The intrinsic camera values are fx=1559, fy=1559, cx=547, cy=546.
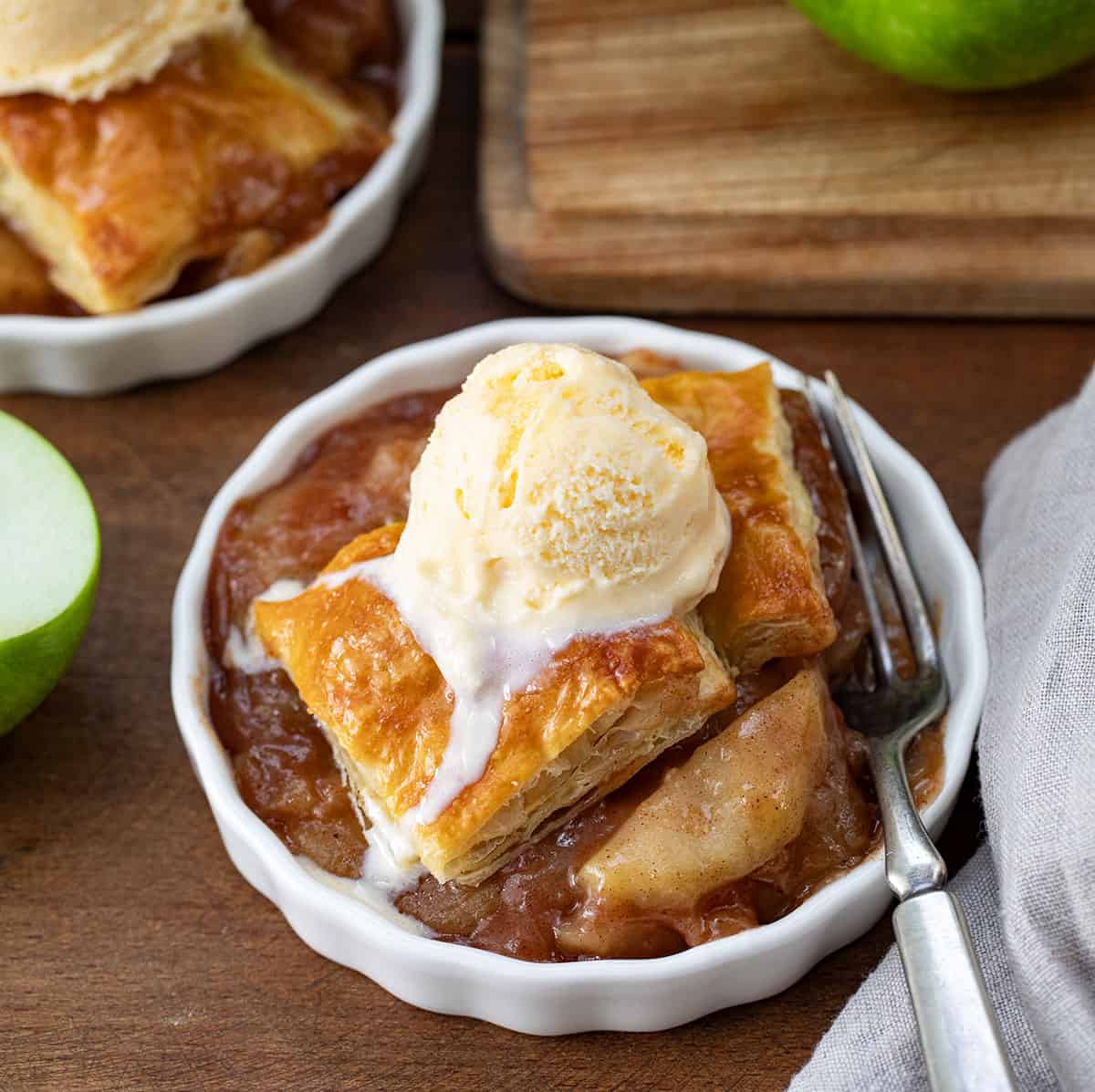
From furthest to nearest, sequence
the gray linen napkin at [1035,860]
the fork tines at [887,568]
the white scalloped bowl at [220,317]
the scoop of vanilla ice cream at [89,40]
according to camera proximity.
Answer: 1. the white scalloped bowl at [220,317]
2. the scoop of vanilla ice cream at [89,40]
3. the fork tines at [887,568]
4. the gray linen napkin at [1035,860]

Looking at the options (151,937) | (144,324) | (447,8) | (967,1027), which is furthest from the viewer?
(447,8)

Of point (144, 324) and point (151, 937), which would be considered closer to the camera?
point (151, 937)

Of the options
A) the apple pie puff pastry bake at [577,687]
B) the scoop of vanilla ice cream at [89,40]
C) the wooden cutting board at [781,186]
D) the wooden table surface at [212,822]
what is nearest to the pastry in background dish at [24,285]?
the wooden table surface at [212,822]

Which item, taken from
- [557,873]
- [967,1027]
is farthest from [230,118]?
[967,1027]

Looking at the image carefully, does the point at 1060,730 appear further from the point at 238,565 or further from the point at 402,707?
the point at 238,565

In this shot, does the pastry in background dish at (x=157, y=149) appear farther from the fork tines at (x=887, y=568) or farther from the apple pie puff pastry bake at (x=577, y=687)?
the fork tines at (x=887, y=568)

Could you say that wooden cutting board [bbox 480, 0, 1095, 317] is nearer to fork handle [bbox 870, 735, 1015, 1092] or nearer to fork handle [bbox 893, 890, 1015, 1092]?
fork handle [bbox 870, 735, 1015, 1092]

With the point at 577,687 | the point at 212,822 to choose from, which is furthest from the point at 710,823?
the point at 212,822
